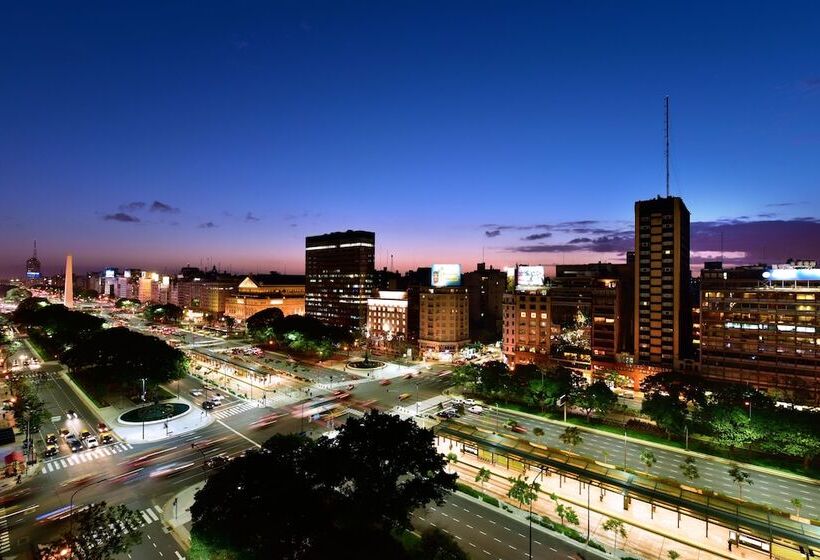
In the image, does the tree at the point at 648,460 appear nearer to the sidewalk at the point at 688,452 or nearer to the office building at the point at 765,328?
the sidewalk at the point at 688,452

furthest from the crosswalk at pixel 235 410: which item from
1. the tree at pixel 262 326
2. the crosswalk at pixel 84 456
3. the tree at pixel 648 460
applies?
the tree at pixel 648 460

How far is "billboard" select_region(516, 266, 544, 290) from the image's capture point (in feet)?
428

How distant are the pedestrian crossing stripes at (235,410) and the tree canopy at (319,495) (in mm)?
39478

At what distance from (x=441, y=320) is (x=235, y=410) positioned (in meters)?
79.2

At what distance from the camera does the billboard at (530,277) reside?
130 m

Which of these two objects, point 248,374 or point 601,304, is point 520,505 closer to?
point 601,304

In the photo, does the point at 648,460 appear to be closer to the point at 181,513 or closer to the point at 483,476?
the point at 483,476

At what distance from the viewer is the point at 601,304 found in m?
113

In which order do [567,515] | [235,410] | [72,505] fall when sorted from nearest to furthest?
[567,515] < [72,505] < [235,410]

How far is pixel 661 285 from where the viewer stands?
10469 cm

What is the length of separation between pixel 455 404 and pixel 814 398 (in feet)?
233

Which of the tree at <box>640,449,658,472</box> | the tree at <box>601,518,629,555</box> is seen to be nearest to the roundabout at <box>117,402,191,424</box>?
the tree at <box>601,518,629,555</box>

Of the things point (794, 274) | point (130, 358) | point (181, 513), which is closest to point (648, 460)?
point (794, 274)

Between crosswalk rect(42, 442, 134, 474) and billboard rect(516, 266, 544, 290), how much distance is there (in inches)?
4139
